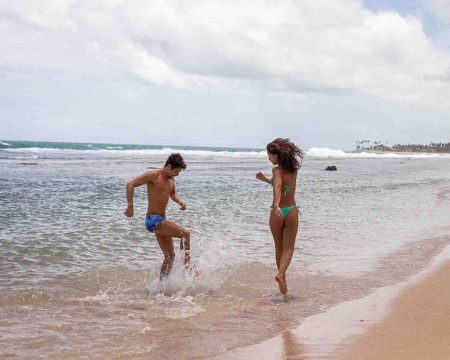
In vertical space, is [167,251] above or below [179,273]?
above

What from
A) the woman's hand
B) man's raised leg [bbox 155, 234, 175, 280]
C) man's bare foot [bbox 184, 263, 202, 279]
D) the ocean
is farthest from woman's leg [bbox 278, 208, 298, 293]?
man's raised leg [bbox 155, 234, 175, 280]

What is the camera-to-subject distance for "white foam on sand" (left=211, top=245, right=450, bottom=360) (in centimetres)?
468

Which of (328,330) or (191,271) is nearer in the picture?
(328,330)

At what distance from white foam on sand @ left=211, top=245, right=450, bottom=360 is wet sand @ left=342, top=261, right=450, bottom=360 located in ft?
0.43

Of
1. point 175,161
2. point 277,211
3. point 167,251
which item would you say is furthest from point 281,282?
point 175,161

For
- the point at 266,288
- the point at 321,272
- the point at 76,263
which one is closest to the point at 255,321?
the point at 266,288

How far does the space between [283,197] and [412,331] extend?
225 centimetres

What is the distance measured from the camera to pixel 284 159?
664 centimetres

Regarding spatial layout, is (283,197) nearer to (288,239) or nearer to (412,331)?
(288,239)

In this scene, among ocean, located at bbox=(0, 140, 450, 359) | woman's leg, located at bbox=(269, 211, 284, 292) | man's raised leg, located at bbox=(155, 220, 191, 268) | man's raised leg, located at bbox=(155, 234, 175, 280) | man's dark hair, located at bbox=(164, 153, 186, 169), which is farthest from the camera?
man's raised leg, located at bbox=(155, 234, 175, 280)

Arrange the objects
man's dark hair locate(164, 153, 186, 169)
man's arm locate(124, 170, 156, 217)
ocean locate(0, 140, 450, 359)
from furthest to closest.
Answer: man's dark hair locate(164, 153, 186, 169) < man's arm locate(124, 170, 156, 217) < ocean locate(0, 140, 450, 359)

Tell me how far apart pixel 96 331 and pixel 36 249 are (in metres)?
4.20

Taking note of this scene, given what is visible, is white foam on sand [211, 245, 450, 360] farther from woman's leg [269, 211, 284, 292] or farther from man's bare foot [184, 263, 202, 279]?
man's bare foot [184, 263, 202, 279]

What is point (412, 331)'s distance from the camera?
201 inches
